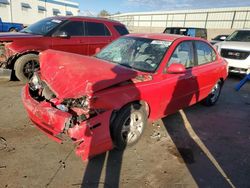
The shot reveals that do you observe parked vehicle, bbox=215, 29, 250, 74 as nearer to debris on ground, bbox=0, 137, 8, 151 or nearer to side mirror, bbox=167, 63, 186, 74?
side mirror, bbox=167, 63, 186, 74

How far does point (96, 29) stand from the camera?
27.1 feet

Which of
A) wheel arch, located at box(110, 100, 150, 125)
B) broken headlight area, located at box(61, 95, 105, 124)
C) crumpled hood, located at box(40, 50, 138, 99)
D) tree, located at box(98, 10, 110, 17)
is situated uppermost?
tree, located at box(98, 10, 110, 17)

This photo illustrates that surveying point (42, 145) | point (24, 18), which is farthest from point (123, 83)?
point (24, 18)

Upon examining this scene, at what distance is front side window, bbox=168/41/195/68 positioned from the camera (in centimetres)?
431

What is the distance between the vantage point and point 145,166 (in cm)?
337

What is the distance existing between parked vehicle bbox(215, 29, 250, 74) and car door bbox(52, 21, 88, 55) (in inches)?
241

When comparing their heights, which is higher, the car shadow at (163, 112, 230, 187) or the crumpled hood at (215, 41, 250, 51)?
the crumpled hood at (215, 41, 250, 51)

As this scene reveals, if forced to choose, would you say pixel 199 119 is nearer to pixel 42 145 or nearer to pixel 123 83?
pixel 123 83

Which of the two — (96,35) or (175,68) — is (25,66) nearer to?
(96,35)

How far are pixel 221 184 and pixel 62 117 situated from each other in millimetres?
2217

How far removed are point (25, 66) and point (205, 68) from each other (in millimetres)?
4783

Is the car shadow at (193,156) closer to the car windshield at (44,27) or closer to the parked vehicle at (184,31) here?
the car windshield at (44,27)

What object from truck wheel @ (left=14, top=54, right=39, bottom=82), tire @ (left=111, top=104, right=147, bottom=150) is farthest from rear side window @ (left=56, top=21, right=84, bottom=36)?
tire @ (left=111, top=104, right=147, bottom=150)

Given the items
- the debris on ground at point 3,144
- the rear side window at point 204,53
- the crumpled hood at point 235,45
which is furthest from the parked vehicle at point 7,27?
the debris on ground at point 3,144
